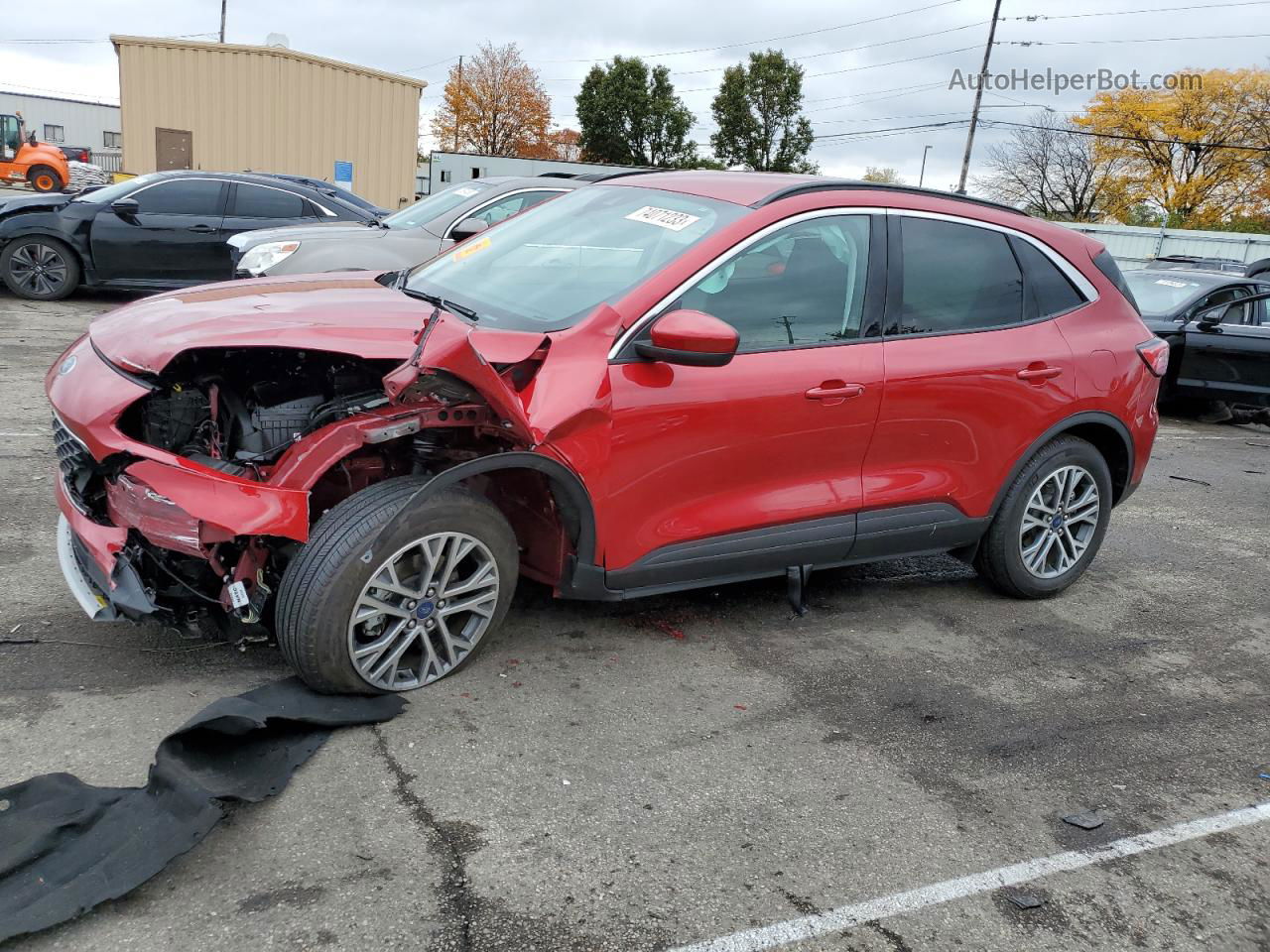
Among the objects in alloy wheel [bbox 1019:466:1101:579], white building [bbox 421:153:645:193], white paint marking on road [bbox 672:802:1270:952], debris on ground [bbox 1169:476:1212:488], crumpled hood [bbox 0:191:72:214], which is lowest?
white paint marking on road [bbox 672:802:1270:952]

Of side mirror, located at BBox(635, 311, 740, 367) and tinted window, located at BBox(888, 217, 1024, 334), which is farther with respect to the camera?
tinted window, located at BBox(888, 217, 1024, 334)

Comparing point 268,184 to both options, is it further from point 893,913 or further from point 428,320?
point 893,913

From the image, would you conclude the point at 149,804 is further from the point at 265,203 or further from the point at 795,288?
the point at 265,203

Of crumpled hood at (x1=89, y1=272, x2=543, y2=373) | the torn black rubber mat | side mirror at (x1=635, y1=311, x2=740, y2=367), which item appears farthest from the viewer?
side mirror at (x1=635, y1=311, x2=740, y2=367)

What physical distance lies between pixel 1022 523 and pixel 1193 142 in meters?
54.8

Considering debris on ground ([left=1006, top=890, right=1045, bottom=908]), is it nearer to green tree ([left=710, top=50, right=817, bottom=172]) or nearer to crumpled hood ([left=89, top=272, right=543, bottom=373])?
crumpled hood ([left=89, top=272, right=543, bottom=373])

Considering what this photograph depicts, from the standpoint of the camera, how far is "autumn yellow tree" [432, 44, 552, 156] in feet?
188

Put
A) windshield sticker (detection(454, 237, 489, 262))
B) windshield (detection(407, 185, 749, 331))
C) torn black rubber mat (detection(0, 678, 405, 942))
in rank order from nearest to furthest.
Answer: torn black rubber mat (detection(0, 678, 405, 942)) < windshield (detection(407, 185, 749, 331)) < windshield sticker (detection(454, 237, 489, 262))

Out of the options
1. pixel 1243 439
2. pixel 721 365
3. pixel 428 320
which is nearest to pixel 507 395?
pixel 428 320

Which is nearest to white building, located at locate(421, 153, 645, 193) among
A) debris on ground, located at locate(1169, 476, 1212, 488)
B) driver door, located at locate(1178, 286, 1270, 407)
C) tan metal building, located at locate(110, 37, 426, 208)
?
tan metal building, located at locate(110, 37, 426, 208)

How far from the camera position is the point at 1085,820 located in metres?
3.24

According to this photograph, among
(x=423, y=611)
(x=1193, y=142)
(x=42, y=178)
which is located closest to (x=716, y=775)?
(x=423, y=611)

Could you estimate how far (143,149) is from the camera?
21.0 m

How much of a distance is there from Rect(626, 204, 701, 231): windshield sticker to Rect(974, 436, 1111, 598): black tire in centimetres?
198
